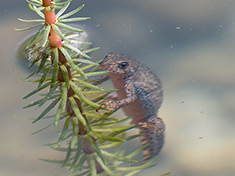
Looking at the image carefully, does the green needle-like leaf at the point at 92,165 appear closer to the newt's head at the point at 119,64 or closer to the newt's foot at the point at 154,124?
the newt's foot at the point at 154,124

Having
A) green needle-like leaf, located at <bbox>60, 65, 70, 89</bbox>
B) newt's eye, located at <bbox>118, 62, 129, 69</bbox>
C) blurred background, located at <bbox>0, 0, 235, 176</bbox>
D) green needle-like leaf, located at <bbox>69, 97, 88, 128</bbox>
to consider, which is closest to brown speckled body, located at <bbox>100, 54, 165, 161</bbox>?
newt's eye, located at <bbox>118, 62, 129, 69</bbox>

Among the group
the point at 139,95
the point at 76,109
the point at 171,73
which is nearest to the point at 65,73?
the point at 76,109

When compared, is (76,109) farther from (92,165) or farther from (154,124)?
(154,124)

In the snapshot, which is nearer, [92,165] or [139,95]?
[92,165]

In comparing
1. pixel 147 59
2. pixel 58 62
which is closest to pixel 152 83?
pixel 147 59

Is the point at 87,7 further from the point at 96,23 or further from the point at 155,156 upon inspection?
the point at 155,156

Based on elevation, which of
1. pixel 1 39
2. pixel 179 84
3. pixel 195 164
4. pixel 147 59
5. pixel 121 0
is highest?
pixel 121 0
